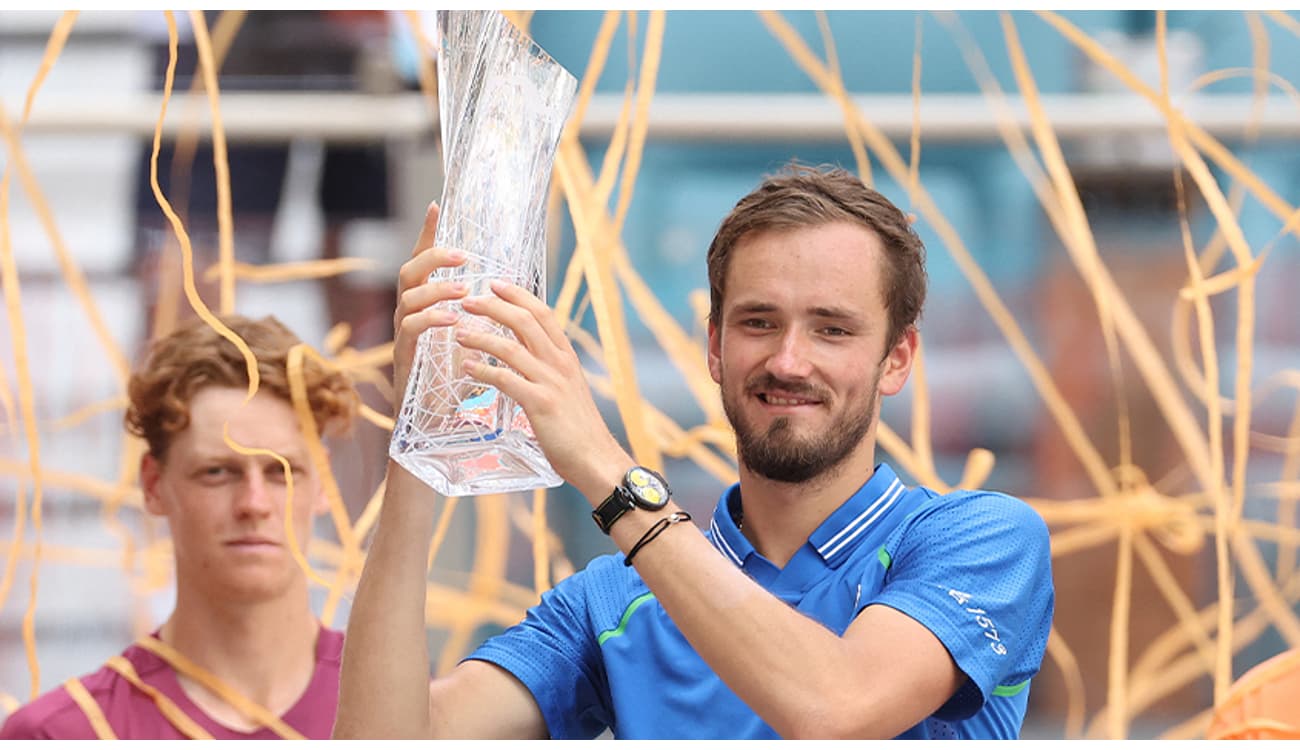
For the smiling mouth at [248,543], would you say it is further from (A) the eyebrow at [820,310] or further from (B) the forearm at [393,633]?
(A) the eyebrow at [820,310]

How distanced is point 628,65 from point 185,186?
53cm

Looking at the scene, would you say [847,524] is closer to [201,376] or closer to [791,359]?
[791,359]

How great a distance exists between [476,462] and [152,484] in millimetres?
655

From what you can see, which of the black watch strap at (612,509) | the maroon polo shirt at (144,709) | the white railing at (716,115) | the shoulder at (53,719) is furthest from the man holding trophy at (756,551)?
the white railing at (716,115)

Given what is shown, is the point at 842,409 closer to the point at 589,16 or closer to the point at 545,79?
the point at 545,79

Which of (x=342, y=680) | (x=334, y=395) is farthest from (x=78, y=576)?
(x=342, y=680)

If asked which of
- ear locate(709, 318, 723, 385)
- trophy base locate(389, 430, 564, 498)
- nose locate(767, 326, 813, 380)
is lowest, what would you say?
trophy base locate(389, 430, 564, 498)

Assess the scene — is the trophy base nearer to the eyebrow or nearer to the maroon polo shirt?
the eyebrow

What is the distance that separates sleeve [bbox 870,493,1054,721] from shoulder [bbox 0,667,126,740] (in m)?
0.82

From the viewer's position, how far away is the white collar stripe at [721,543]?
1.13 metres

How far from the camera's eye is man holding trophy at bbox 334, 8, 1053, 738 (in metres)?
0.92

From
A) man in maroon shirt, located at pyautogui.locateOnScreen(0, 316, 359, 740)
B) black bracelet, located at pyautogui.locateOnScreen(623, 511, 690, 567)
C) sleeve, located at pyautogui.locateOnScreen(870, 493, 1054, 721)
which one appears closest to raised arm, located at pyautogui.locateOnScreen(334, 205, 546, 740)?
black bracelet, located at pyautogui.locateOnScreen(623, 511, 690, 567)

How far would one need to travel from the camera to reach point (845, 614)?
108 cm

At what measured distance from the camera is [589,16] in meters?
1.72
